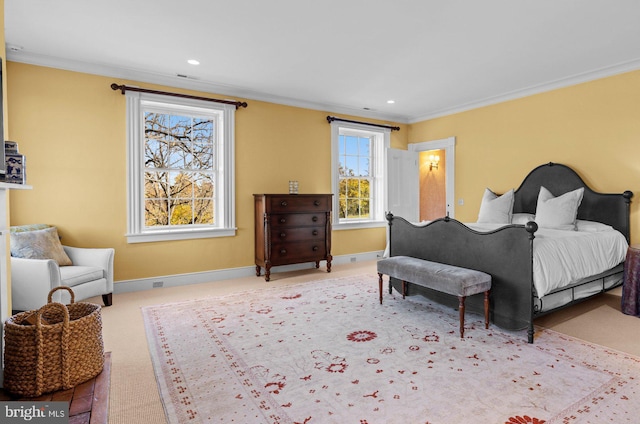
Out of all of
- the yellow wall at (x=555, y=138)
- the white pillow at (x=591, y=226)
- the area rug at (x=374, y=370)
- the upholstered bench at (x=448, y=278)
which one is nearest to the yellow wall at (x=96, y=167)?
the area rug at (x=374, y=370)

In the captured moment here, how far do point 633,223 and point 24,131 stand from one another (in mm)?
6772

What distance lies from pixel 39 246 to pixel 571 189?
598 cm

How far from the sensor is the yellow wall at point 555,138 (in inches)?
159

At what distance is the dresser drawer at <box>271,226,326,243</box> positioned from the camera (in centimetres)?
490

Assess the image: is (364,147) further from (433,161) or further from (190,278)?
(190,278)

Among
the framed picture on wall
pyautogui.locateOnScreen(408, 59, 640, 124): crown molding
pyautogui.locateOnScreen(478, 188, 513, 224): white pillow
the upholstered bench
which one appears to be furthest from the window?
pyautogui.locateOnScreen(408, 59, 640, 124): crown molding

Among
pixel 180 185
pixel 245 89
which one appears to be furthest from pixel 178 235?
pixel 245 89

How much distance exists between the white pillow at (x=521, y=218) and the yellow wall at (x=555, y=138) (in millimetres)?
596

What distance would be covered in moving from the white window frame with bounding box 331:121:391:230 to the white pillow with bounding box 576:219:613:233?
9.85ft

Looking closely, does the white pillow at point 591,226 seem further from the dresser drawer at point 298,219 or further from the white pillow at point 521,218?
the dresser drawer at point 298,219

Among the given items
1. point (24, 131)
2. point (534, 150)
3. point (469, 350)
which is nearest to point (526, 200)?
point (534, 150)

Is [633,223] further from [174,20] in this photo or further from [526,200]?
[174,20]

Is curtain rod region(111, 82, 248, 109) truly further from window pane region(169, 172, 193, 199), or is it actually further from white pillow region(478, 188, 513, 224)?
white pillow region(478, 188, 513, 224)

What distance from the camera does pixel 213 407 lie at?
6.35 feet
